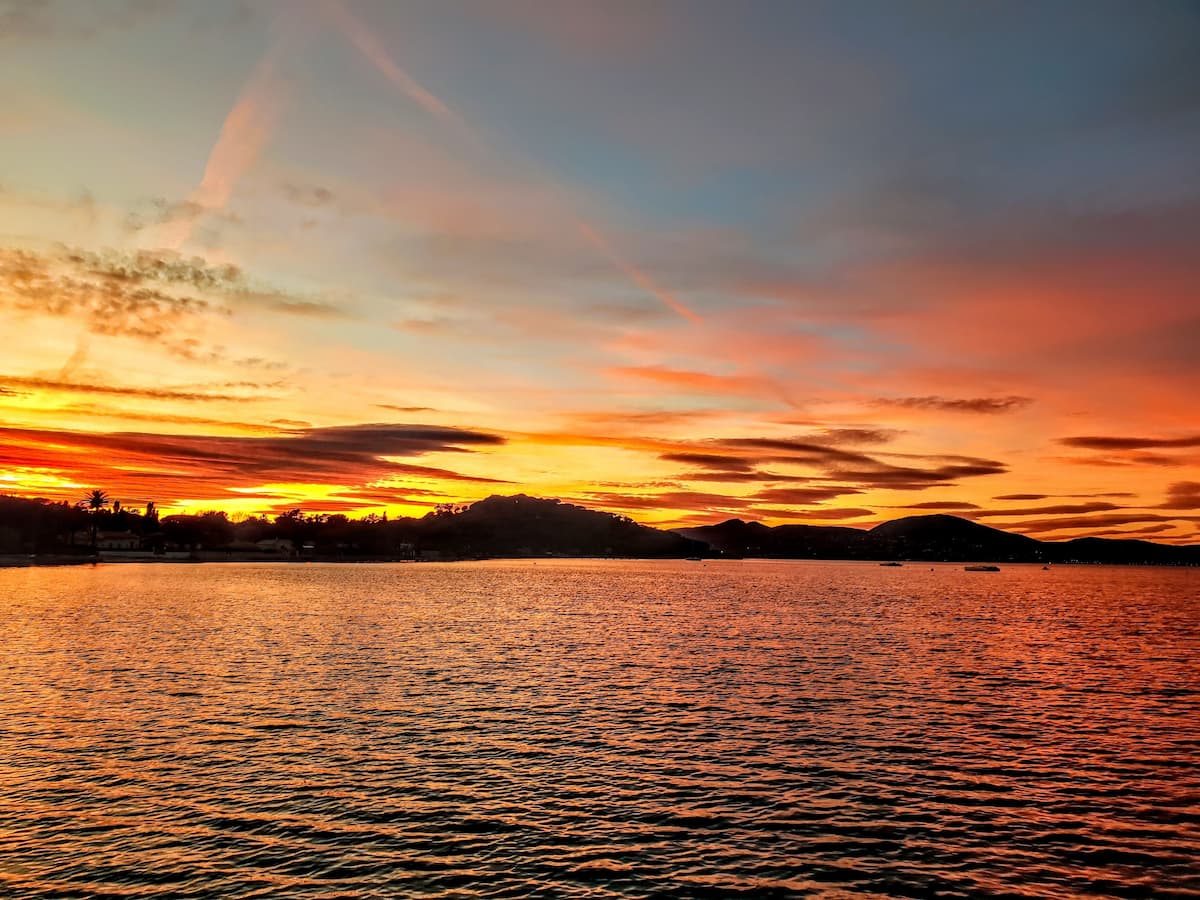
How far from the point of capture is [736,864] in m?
28.4

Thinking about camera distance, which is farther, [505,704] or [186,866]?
[505,704]

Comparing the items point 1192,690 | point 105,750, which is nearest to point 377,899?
point 105,750

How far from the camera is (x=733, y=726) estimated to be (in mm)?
51156

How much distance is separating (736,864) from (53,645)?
8442cm

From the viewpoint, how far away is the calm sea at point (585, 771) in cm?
2770

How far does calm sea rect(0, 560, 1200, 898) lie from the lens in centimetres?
2770

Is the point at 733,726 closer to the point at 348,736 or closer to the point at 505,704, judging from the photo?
the point at 505,704

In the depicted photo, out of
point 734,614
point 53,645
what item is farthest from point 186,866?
point 734,614

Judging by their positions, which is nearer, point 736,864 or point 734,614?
point 736,864

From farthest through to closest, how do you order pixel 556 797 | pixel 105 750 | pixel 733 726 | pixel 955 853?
pixel 733 726 → pixel 105 750 → pixel 556 797 → pixel 955 853

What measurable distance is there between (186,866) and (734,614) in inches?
4979

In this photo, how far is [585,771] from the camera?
4038 centimetres

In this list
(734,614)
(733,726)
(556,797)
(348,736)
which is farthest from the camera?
(734,614)

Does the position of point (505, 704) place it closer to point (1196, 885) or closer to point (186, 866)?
point (186, 866)
